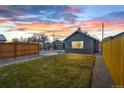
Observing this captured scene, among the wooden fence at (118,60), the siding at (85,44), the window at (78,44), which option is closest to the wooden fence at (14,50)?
the siding at (85,44)

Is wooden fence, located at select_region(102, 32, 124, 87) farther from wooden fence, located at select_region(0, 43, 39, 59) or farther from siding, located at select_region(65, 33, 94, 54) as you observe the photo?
siding, located at select_region(65, 33, 94, 54)

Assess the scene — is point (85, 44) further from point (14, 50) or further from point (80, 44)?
point (14, 50)

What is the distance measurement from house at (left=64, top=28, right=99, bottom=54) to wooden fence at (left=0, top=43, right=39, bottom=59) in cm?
426

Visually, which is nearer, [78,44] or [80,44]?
[80,44]

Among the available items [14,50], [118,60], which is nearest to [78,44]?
[14,50]

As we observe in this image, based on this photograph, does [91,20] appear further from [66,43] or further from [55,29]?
[66,43]

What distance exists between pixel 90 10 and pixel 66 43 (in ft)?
43.9

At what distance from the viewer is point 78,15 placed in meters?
9.73

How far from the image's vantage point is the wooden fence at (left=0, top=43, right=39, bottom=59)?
1377cm

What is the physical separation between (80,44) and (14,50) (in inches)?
321

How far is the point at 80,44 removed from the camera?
2128cm

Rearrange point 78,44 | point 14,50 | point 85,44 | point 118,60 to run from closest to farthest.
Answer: point 118,60, point 14,50, point 85,44, point 78,44
